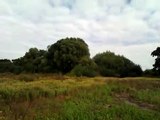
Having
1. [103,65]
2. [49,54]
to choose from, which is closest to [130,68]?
[103,65]

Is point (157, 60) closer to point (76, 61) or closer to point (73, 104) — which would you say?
point (76, 61)

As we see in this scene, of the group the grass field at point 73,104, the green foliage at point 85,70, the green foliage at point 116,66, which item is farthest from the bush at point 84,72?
the grass field at point 73,104

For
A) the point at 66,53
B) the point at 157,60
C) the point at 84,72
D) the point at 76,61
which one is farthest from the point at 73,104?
the point at 66,53

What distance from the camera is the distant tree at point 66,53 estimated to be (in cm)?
5075

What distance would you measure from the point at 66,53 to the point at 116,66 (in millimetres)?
7718

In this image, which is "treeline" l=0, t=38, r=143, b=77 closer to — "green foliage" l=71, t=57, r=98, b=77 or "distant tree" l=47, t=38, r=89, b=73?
"distant tree" l=47, t=38, r=89, b=73

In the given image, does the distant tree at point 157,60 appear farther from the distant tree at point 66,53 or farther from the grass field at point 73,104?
the grass field at point 73,104

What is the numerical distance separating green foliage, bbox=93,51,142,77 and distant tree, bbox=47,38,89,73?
3610 millimetres

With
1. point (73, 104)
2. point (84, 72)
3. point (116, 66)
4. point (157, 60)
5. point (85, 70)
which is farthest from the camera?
point (116, 66)

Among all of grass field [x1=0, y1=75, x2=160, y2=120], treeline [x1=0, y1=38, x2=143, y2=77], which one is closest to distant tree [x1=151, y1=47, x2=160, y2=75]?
treeline [x1=0, y1=38, x2=143, y2=77]

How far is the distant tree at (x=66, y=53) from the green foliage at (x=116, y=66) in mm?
3610

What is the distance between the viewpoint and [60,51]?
5181 cm

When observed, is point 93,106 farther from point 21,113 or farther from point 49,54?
point 49,54

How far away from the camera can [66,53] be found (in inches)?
Answer: 2018
